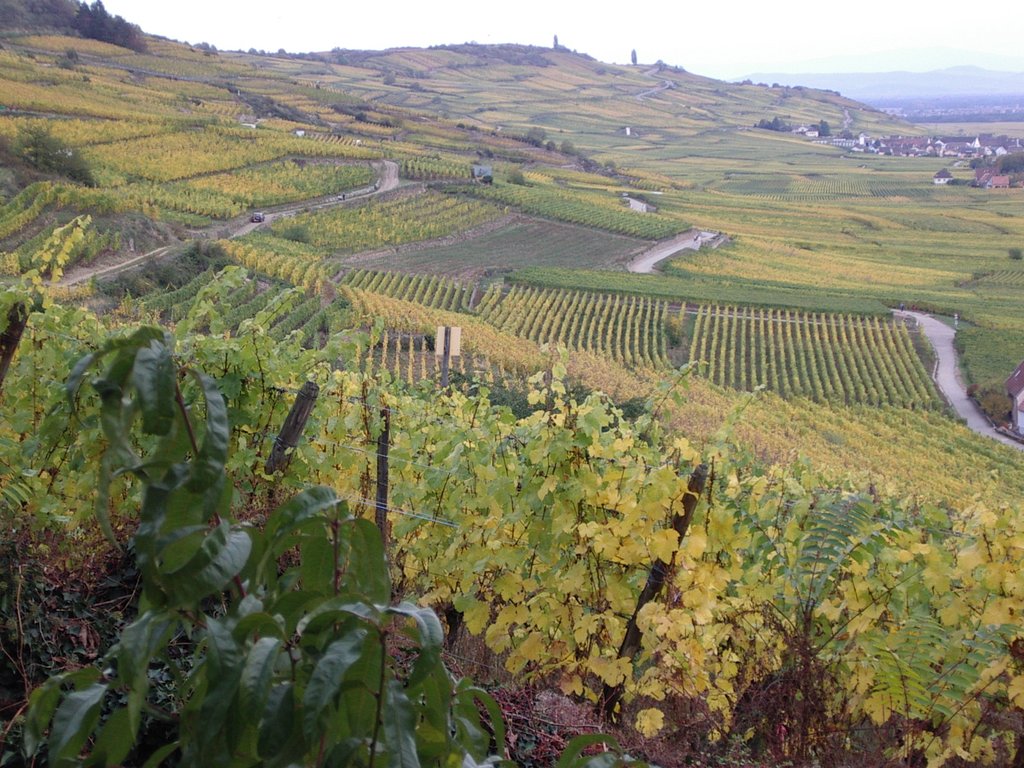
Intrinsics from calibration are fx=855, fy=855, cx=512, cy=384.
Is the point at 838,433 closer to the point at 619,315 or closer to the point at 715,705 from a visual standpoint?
the point at 619,315

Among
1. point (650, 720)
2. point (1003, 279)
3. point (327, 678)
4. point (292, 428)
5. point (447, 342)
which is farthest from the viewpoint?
point (1003, 279)

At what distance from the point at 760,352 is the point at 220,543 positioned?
36.3 metres

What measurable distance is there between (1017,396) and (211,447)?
116 ft

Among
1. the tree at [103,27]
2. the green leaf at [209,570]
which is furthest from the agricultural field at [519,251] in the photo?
the tree at [103,27]

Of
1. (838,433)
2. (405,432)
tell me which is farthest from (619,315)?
(405,432)

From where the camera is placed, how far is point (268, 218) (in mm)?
41406

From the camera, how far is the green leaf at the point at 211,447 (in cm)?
115

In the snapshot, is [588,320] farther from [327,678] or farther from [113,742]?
[327,678]

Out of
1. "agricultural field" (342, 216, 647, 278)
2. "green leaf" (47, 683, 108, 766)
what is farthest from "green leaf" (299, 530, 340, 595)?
"agricultural field" (342, 216, 647, 278)

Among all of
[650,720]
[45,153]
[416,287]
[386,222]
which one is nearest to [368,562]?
[650,720]

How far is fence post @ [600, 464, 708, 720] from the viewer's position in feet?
10.8

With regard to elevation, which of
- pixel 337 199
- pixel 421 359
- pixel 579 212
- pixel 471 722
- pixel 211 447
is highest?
pixel 211 447

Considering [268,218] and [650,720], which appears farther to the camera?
[268,218]

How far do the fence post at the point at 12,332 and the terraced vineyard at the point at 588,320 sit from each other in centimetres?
2876
